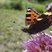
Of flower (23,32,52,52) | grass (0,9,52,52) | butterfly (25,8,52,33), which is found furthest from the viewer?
butterfly (25,8,52,33)

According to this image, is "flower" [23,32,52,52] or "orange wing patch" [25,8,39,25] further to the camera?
"orange wing patch" [25,8,39,25]

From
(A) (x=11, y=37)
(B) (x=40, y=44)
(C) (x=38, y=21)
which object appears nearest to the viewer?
(B) (x=40, y=44)

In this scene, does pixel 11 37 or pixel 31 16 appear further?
pixel 31 16

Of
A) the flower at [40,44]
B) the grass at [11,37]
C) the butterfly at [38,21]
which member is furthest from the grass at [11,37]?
the flower at [40,44]

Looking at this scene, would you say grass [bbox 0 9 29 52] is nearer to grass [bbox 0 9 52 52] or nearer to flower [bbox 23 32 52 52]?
grass [bbox 0 9 52 52]

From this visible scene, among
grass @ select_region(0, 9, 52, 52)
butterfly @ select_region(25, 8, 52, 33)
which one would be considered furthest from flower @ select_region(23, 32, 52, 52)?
butterfly @ select_region(25, 8, 52, 33)

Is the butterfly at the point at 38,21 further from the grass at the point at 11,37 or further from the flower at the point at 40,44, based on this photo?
the flower at the point at 40,44

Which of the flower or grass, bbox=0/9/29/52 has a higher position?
the flower

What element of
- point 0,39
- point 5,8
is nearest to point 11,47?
point 0,39

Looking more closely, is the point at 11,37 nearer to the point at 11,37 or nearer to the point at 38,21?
the point at 11,37

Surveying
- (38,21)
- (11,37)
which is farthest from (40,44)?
(38,21)

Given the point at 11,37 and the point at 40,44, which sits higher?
the point at 40,44

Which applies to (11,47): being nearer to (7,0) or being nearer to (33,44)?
(33,44)
